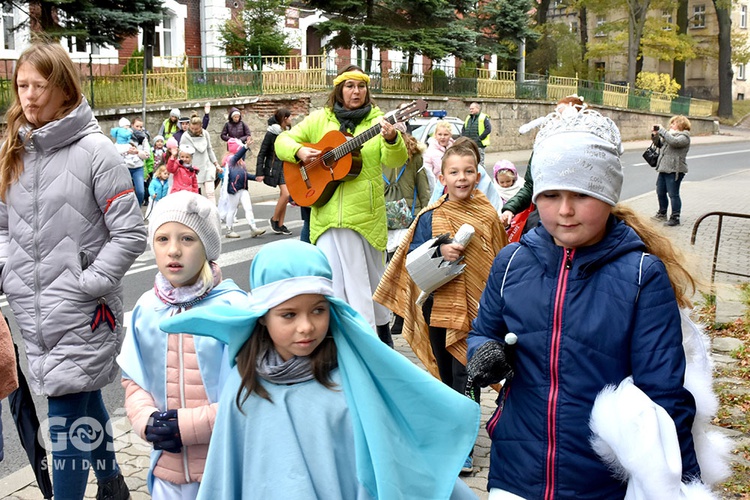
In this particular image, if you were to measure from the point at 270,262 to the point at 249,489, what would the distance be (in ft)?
2.16

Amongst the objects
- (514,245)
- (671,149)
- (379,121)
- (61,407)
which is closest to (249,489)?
(514,245)

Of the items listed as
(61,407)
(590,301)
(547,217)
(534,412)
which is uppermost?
(547,217)

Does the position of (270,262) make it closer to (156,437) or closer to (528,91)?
(156,437)

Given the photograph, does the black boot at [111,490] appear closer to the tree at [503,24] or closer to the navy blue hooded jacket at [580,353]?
the navy blue hooded jacket at [580,353]

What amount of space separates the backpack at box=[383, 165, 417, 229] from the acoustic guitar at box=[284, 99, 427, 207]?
1.62 m

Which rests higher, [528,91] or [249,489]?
[528,91]

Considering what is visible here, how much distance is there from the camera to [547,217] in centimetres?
272

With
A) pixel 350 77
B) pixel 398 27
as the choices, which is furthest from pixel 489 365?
pixel 398 27

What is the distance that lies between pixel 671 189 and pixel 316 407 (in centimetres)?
1418

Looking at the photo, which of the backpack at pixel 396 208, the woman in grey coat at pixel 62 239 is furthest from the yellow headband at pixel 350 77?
the woman in grey coat at pixel 62 239

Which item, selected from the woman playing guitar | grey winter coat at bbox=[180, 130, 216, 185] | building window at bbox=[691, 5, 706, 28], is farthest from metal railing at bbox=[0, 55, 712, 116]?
building window at bbox=[691, 5, 706, 28]

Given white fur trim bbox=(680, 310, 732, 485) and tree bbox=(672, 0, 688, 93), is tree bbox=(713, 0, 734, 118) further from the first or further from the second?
white fur trim bbox=(680, 310, 732, 485)

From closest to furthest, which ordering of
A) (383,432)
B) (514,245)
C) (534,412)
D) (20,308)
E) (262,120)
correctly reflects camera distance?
(383,432) → (534,412) → (514,245) → (20,308) → (262,120)

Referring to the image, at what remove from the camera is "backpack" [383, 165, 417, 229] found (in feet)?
27.1
